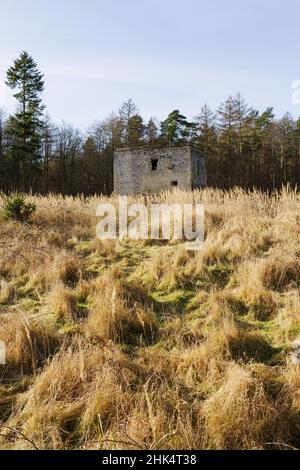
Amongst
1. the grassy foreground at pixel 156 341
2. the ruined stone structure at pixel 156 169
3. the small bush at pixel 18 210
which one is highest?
the ruined stone structure at pixel 156 169

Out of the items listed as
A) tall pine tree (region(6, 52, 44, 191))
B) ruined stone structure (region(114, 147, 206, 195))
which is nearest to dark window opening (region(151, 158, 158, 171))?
ruined stone structure (region(114, 147, 206, 195))

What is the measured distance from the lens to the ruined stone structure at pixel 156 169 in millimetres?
21266

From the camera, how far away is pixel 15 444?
94.4 inches

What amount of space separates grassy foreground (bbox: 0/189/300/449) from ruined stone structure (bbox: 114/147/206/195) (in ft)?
48.8

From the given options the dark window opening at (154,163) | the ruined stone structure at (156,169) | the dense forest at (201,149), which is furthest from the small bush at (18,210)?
the dense forest at (201,149)

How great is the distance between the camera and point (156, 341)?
12.0ft

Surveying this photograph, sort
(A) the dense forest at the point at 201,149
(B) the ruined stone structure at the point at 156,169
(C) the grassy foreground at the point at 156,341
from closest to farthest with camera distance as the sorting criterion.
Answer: (C) the grassy foreground at the point at 156,341, (B) the ruined stone structure at the point at 156,169, (A) the dense forest at the point at 201,149

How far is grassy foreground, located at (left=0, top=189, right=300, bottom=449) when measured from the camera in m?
2.45

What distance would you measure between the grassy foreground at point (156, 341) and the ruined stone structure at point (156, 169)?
48.8 feet

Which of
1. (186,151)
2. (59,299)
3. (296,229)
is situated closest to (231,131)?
(186,151)

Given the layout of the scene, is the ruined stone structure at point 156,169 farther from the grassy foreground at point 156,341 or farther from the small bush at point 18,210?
the grassy foreground at point 156,341

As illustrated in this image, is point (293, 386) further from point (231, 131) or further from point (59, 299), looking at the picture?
point (231, 131)

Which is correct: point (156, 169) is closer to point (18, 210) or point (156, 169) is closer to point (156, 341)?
point (18, 210)

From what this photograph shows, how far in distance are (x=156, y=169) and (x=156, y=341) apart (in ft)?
62.1
